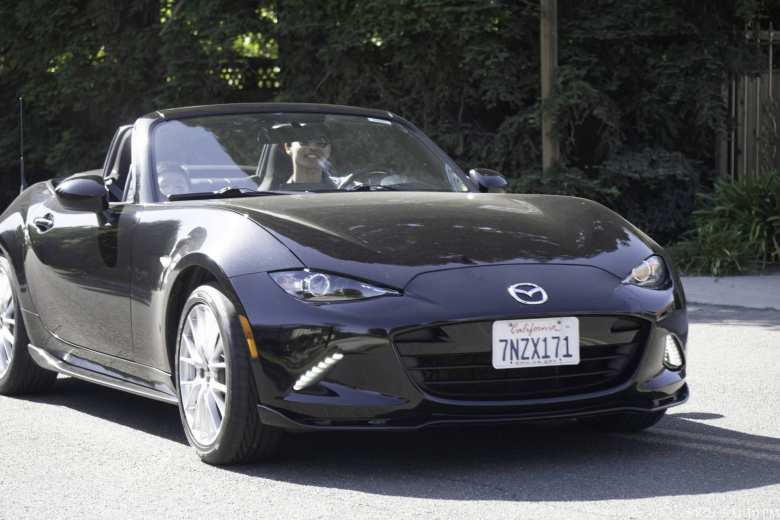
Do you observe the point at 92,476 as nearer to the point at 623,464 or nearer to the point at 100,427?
the point at 100,427

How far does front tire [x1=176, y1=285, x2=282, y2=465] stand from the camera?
5121mm

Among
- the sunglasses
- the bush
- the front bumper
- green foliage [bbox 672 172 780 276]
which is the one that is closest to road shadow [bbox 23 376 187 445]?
the front bumper

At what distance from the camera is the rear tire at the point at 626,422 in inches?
229

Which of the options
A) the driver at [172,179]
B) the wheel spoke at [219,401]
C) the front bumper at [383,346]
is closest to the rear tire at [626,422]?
the front bumper at [383,346]

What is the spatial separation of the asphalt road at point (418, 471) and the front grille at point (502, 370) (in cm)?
30

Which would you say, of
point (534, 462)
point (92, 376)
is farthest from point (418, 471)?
point (92, 376)

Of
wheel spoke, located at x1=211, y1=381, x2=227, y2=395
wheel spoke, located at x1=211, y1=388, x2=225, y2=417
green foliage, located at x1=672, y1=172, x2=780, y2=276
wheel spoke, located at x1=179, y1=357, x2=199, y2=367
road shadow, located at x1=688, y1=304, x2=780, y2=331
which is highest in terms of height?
wheel spoke, located at x1=179, y1=357, x2=199, y2=367

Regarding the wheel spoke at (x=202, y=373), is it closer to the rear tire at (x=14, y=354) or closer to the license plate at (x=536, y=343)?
the license plate at (x=536, y=343)

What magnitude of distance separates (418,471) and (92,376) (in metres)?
1.93

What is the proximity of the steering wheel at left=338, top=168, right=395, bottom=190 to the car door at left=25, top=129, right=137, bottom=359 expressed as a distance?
36.4 inches

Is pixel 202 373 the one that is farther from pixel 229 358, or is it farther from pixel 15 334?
pixel 15 334

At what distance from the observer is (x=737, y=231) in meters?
13.8

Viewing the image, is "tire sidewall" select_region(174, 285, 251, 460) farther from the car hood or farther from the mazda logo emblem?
the mazda logo emblem

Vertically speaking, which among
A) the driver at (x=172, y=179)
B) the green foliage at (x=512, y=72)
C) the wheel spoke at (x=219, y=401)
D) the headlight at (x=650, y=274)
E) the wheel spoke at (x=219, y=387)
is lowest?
the green foliage at (x=512, y=72)
